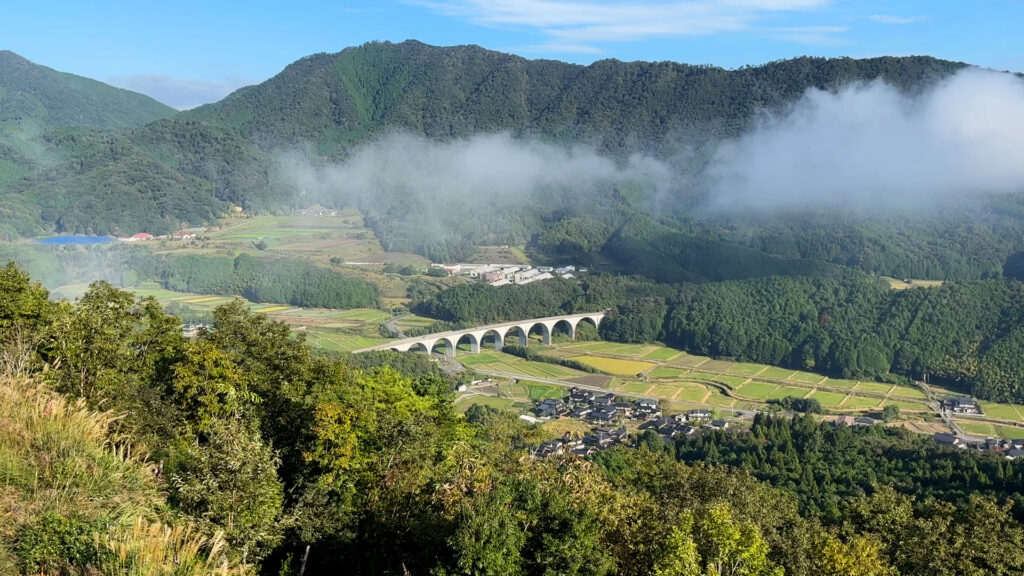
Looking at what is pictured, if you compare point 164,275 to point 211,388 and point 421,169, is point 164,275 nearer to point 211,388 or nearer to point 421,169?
point 211,388

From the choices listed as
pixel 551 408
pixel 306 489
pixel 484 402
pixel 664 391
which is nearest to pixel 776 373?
pixel 664 391

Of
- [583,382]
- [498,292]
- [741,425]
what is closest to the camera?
[741,425]

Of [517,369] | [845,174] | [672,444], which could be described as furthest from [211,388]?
[845,174]

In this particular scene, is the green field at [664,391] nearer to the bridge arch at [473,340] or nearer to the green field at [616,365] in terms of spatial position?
the green field at [616,365]

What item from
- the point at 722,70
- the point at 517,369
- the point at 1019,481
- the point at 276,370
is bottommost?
the point at 517,369

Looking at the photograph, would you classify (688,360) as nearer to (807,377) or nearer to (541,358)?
(807,377)

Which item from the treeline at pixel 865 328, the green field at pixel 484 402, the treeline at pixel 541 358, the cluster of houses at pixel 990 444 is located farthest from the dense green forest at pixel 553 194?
the green field at pixel 484 402

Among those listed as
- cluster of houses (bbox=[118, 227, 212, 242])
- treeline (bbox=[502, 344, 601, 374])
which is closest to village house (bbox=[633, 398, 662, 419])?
treeline (bbox=[502, 344, 601, 374])
